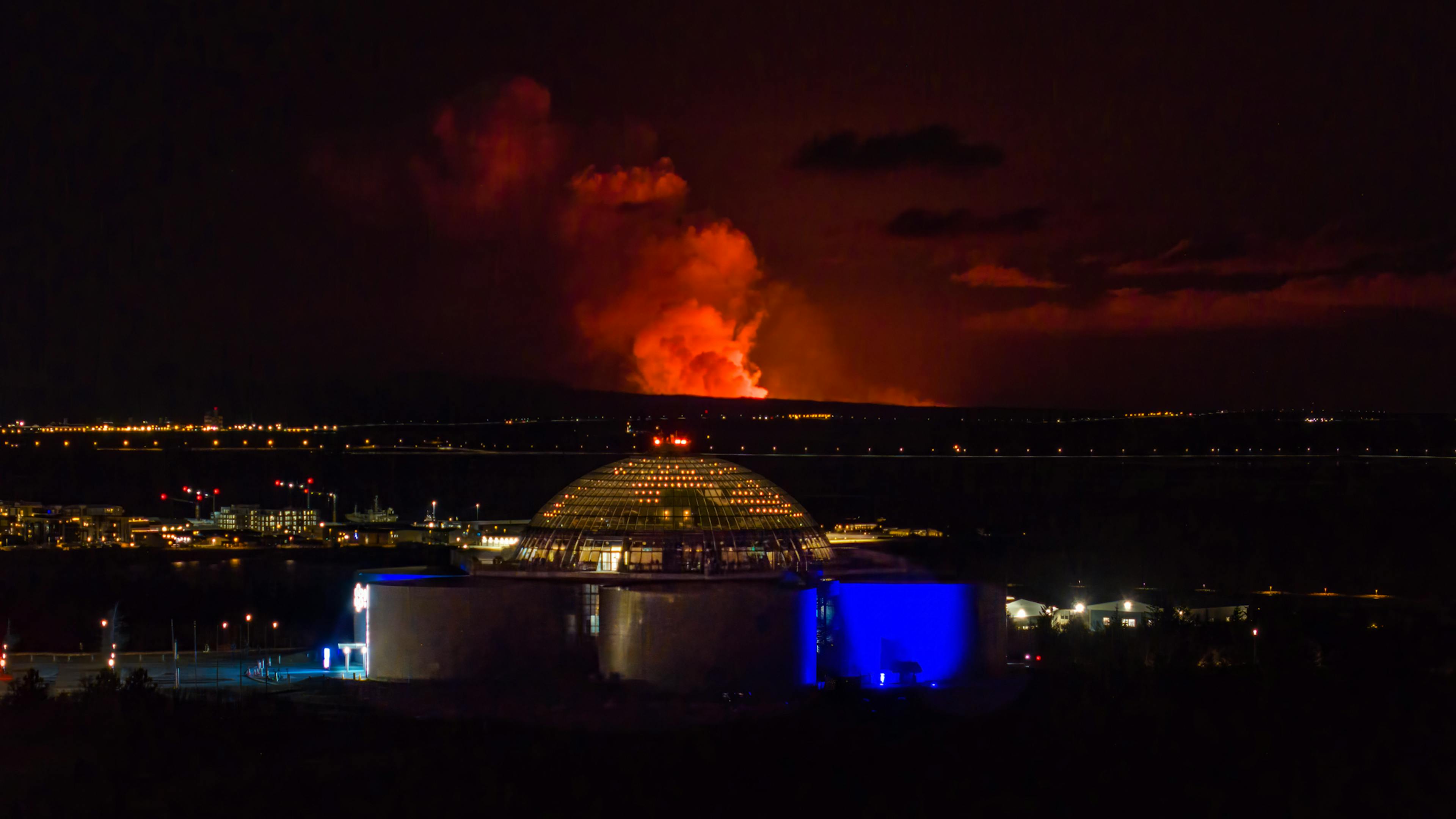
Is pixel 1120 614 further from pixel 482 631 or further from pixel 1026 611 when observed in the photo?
pixel 482 631

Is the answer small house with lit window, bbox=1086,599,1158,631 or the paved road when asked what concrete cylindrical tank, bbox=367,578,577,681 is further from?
small house with lit window, bbox=1086,599,1158,631

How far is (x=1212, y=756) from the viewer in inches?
1219

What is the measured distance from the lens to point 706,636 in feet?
105

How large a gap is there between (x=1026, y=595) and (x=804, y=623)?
22.4 metres

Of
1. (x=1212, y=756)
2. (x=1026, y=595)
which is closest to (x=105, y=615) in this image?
(x=1026, y=595)

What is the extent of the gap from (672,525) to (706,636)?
3.85m

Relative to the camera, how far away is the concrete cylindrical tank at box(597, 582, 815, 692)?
105 feet

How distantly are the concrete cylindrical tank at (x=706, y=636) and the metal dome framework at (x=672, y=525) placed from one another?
228cm

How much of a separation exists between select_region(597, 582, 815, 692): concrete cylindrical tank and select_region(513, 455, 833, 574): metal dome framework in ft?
7.48

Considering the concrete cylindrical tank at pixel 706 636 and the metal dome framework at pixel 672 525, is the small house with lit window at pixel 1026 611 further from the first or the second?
the concrete cylindrical tank at pixel 706 636

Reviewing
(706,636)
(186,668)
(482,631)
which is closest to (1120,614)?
(706,636)

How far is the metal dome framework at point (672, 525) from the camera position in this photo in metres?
34.7

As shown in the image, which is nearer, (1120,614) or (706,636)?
(706,636)

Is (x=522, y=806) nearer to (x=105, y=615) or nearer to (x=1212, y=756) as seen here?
(x=1212, y=756)
